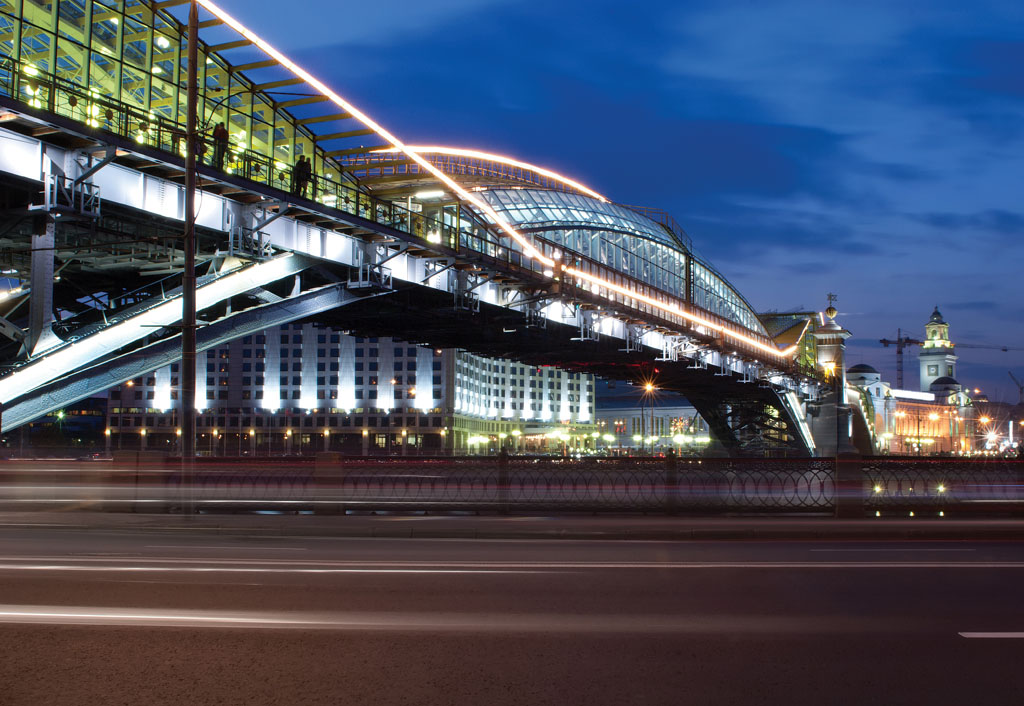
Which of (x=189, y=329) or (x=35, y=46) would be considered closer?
(x=189, y=329)

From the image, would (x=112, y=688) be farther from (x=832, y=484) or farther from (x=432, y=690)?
(x=832, y=484)

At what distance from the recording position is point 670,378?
7838 cm

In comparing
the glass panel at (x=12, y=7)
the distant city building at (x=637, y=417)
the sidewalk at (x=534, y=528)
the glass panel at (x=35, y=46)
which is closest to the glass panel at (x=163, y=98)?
the glass panel at (x=35, y=46)

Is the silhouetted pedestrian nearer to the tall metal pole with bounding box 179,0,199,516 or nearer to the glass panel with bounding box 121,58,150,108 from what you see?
the glass panel with bounding box 121,58,150,108

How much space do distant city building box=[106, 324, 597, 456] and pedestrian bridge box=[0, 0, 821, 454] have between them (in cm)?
8721

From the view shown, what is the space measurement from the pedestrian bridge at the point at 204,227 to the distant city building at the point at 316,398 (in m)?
87.2

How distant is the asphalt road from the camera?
7.02 m

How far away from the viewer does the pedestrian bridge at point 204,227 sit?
80.8 feet

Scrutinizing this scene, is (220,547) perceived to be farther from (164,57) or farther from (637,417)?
(637,417)

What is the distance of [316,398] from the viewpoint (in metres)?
147

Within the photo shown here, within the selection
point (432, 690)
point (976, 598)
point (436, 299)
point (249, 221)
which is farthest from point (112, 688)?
point (436, 299)

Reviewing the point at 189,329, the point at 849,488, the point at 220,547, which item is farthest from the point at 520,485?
the point at 220,547

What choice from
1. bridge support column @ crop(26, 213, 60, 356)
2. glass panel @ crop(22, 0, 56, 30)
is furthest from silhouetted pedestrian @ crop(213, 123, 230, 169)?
glass panel @ crop(22, 0, 56, 30)

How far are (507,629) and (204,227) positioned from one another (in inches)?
859
